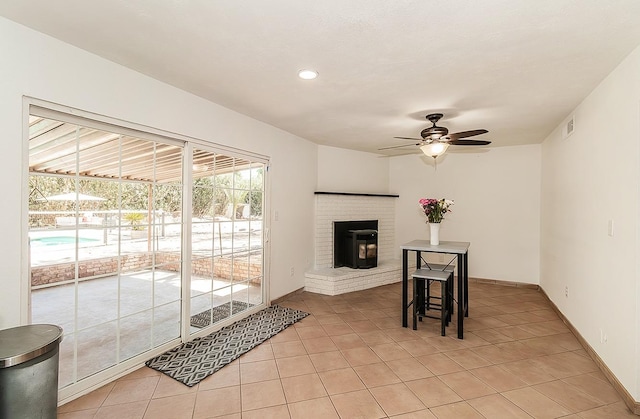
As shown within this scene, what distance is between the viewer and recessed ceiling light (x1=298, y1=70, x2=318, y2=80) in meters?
2.53

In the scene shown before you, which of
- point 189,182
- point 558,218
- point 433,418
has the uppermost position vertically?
point 189,182

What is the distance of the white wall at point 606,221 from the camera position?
7.11 feet

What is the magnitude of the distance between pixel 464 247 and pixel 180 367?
3.13 m

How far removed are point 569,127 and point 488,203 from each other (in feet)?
7.46

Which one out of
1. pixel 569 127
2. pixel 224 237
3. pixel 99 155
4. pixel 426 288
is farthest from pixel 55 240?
pixel 569 127

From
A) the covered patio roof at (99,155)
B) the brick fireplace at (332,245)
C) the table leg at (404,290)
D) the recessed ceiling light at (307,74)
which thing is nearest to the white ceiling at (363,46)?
the recessed ceiling light at (307,74)

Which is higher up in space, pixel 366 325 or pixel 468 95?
pixel 468 95

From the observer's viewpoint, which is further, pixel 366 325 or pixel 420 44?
pixel 366 325

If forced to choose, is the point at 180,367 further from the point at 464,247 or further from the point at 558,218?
the point at 558,218

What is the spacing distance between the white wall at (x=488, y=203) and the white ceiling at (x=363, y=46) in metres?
2.27

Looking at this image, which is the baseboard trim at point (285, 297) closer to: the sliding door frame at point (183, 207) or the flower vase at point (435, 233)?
the sliding door frame at point (183, 207)

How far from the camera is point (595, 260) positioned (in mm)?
2789

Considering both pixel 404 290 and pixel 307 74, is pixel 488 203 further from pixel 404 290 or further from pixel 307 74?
pixel 307 74

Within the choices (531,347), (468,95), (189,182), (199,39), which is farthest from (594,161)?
(189,182)
